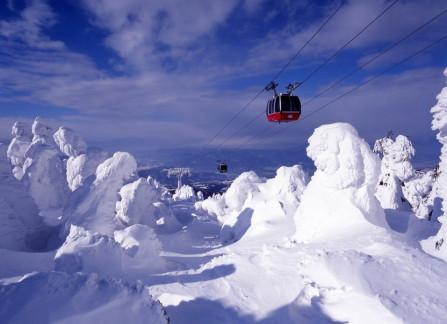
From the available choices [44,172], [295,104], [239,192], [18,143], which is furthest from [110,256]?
[18,143]

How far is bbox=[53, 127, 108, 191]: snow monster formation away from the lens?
2425 cm

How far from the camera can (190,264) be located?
13227 mm

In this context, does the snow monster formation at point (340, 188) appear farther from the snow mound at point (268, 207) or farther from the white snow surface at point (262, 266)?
the snow mound at point (268, 207)

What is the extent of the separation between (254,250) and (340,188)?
5.16 meters

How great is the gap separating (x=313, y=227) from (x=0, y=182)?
1754cm

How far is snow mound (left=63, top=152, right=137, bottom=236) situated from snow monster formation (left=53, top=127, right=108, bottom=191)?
6745 mm

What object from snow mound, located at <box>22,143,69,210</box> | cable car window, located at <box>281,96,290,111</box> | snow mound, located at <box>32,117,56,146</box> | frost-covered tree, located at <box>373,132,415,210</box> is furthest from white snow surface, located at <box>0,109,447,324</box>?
snow mound, located at <box>32,117,56,146</box>

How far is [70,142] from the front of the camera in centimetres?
2506

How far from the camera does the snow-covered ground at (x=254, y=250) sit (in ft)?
18.2

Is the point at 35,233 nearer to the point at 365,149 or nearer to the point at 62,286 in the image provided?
the point at 62,286

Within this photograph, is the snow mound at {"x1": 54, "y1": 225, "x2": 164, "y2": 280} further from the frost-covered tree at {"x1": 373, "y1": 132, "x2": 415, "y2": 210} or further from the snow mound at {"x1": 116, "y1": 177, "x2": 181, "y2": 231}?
the frost-covered tree at {"x1": 373, "y1": 132, "x2": 415, "y2": 210}

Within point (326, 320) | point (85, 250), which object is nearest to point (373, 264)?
Answer: point (326, 320)

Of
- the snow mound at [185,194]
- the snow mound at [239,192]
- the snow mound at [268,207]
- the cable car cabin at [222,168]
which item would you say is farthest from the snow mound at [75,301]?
the snow mound at [185,194]

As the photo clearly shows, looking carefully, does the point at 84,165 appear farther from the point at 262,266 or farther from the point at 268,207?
the point at 262,266
